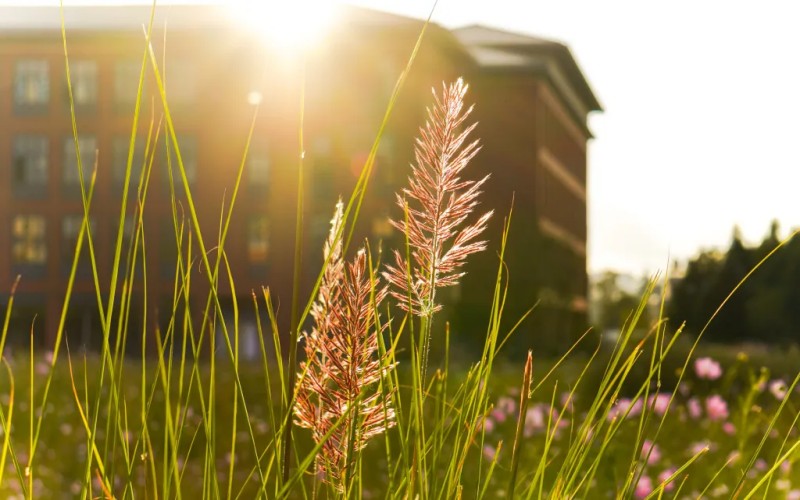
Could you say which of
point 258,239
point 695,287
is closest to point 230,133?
point 258,239

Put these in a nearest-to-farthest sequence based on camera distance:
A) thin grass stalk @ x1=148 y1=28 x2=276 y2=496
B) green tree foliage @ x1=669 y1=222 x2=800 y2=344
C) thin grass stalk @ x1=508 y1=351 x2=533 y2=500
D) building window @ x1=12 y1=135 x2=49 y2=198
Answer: thin grass stalk @ x1=508 y1=351 x2=533 y2=500 < thin grass stalk @ x1=148 y1=28 x2=276 y2=496 < green tree foliage @ x1=669 y1=222 x2=800 y2=344 < building window @ x1=12 y1=135 x2=49 y2=198

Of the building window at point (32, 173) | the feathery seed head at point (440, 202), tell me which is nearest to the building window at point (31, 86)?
the building window at point (32, 173)

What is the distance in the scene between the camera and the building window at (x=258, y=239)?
42312 mm

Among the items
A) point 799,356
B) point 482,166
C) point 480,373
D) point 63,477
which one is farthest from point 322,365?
point 482,166

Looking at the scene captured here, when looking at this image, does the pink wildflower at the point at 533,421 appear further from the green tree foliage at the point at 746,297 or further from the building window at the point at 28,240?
the building window at the point at 28,240

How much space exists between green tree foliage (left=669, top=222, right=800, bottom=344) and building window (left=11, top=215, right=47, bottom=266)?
950 inches

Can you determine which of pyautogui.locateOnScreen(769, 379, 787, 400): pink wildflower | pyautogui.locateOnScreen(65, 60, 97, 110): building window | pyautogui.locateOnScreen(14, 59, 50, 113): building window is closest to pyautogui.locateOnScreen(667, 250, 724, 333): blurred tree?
A: pyautogui.locateOnScreen(65, 60, 97, 110): building window

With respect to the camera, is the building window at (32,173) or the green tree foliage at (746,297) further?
the building window at (32,173)

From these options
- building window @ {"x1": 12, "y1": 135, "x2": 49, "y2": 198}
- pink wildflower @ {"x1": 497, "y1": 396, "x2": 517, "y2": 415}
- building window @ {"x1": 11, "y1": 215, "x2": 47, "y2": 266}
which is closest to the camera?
pink wildflower @ {"x1": 497, "y1": 396, "x2": 517, "y2": 415}

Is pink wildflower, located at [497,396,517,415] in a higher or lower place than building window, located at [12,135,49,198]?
higher

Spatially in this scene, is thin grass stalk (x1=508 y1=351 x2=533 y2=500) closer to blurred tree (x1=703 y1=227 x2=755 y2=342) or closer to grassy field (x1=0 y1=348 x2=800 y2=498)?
grassy field (x1=0 y1=348 x2=800 y2=498)

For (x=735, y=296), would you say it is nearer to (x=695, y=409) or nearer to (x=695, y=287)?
(x=695, y=287)

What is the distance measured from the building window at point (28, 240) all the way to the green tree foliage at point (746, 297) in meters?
24.1

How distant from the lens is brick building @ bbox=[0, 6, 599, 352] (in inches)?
1649
